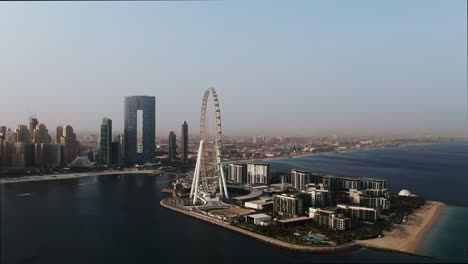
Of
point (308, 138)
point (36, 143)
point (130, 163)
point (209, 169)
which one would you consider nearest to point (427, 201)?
point (209, 169)

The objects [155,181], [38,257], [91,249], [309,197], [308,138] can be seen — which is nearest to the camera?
[38,257]

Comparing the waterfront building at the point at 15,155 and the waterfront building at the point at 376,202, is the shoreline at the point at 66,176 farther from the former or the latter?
the waterfront building at the point at 376,202

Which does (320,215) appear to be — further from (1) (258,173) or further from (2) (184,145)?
(2) (184,145)

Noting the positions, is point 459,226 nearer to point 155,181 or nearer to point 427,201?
point 427,201

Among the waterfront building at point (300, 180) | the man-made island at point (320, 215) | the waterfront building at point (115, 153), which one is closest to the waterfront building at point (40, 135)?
the man-made island at point (320, 215)

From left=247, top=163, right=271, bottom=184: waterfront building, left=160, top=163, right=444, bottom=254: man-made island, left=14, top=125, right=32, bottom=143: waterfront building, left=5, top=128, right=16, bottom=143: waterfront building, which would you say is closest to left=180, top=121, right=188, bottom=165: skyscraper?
left=247, top=163, right=271, bottom=184: waterfront building

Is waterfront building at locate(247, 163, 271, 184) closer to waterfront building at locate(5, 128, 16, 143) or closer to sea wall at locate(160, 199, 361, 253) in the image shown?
sea wall at locate(160, 199, 361, 253)
